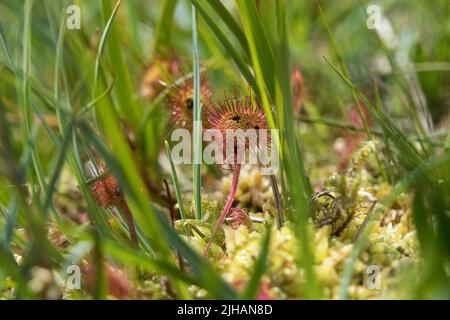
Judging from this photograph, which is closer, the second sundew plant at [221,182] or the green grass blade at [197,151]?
the second sundew plant at [221,182]

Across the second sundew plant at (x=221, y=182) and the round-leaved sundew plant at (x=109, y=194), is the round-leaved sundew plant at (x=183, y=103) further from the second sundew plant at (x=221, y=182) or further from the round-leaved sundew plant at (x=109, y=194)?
the round-leaved sundew plant at (x=109, y=194)

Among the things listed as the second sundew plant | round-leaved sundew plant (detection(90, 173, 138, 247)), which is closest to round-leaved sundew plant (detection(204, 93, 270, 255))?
the second sundew plant

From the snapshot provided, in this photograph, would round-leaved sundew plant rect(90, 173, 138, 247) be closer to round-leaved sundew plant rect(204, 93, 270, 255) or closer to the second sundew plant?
the second sundew plant

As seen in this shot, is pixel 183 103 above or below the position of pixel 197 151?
above

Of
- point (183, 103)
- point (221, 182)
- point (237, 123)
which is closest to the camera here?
point (237, 123)

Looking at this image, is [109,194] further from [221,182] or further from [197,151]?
[221,182]

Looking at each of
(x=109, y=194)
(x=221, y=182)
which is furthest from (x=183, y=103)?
(x=109, y=194)

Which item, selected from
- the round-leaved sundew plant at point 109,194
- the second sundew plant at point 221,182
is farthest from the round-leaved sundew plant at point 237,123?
the round-leaved sundew plant at point 109,194

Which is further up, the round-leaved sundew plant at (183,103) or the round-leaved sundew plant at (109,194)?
the round-leaved sundew plant at (183,103)
